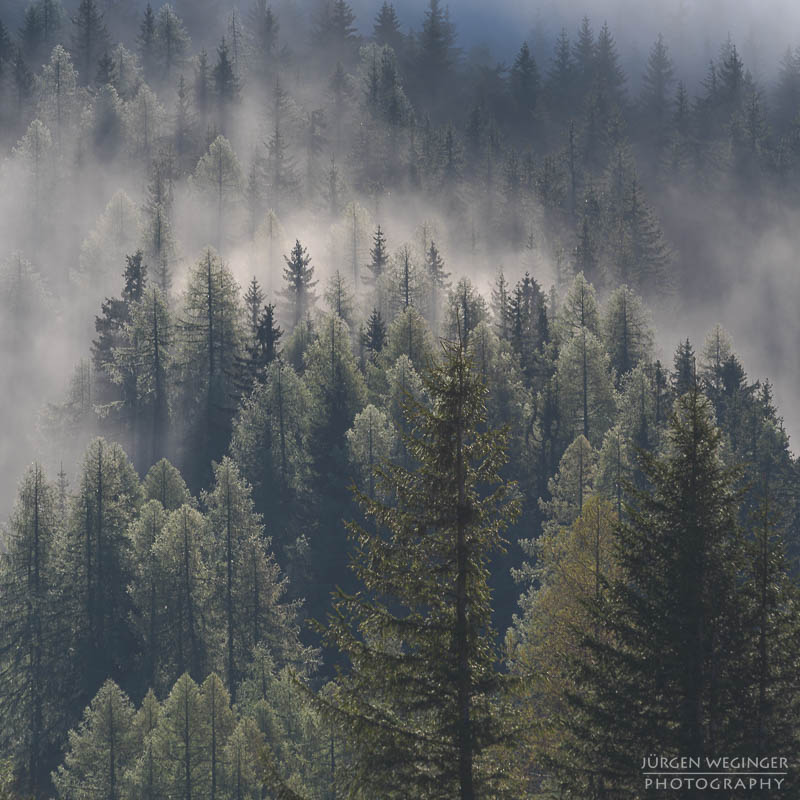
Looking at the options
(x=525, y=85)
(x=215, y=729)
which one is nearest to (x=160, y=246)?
(x=215, y=729)

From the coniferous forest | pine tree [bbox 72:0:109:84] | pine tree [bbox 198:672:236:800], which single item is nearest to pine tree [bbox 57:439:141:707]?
the coniferous forest

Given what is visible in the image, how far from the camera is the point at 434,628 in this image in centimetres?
1591

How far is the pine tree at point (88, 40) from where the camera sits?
171000mm

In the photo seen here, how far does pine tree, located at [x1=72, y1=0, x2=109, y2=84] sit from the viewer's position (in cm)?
17100

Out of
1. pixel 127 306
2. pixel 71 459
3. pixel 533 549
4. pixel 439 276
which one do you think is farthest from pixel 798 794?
pixel 439 276

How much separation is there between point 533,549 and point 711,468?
4498 cm

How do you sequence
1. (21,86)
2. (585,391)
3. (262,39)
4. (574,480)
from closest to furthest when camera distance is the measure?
1. (574,480)
2. (585,391)
3. (21,86)
4. (262,39)

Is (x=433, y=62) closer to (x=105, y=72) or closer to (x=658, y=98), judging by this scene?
(x=658, y=98)

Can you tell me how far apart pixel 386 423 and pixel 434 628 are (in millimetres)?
58193

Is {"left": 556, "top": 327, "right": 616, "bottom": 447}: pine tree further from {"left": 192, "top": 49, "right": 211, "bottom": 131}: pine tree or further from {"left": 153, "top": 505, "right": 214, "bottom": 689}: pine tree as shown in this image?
{"left": 192, "top": 49, "right": 211, "bottom": 131}: pine tree

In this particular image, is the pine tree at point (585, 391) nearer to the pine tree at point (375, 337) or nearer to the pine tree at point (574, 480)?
the pine tree at point (574, 480)

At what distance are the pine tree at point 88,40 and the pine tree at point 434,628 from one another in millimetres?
167106

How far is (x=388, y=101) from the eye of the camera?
166375 millimetres

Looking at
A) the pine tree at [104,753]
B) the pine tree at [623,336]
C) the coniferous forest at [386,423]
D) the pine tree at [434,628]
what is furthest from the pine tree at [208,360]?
the pine tree at [434,628]
